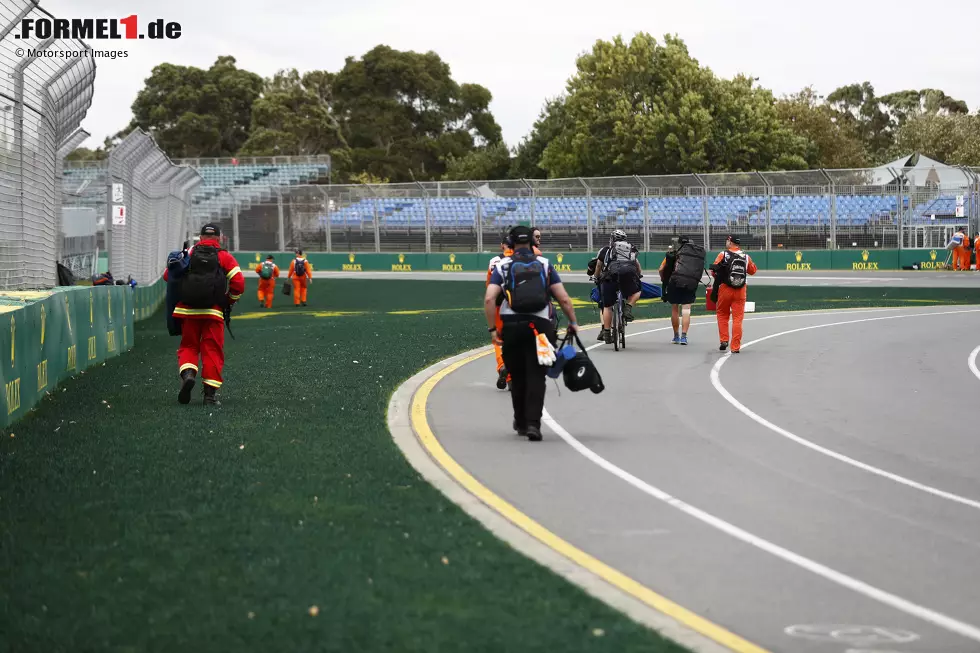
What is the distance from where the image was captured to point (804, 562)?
20.7ft

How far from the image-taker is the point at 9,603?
17.1ft

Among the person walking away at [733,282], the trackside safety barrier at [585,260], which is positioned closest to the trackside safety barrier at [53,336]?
the person walking away at [733,282]

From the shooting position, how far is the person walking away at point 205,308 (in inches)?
450

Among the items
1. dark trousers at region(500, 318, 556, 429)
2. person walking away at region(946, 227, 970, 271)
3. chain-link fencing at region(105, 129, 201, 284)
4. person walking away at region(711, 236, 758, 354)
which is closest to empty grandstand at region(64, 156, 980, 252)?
person walking away at region(946, 227, 970, 271)

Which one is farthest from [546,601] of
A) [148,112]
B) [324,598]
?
[148,112]

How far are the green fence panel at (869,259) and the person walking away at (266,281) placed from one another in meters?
22.6

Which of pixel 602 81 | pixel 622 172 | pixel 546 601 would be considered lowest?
pixel 546 601

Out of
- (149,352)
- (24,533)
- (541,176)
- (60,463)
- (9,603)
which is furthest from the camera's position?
(541,176)

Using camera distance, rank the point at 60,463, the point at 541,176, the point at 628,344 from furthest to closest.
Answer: the point at 541,176 < the point at 628,344 < the point at 60,463

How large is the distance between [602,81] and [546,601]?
6748 cm

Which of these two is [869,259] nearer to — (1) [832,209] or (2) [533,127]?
(1) [832,209]

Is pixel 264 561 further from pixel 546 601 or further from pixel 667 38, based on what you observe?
pixel 667 38

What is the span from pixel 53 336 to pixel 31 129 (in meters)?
2.32

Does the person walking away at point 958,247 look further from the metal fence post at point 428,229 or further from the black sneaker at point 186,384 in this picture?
the black sneaker at point 186,384
